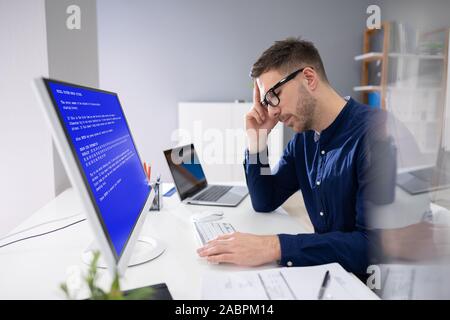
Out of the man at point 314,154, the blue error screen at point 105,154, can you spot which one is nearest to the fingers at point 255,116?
the man at point 314,154

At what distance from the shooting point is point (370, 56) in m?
3.37

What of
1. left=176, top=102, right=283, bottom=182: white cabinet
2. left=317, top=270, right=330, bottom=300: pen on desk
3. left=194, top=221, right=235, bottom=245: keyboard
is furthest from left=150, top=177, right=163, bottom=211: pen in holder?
left=176, top=102, right=283, bottom=182: white cabinet

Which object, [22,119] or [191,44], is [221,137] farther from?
[22,119]

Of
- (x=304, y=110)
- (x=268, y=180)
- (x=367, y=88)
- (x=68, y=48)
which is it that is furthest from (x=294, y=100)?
(x=367, y=88)

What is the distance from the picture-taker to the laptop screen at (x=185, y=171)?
141 cm

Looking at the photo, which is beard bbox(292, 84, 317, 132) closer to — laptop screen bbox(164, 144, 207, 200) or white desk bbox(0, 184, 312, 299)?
white desk bbox(0, 184, 312, 299)

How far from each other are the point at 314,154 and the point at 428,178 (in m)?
0.51

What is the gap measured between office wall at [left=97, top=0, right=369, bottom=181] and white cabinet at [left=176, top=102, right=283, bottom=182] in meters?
0.35

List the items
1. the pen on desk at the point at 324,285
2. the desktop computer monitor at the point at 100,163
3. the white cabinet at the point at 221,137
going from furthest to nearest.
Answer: the white cabinet at the point at 221,137 → the pen on desk at the point at 324,285 → the desktop computer monitor at the point at 100,163

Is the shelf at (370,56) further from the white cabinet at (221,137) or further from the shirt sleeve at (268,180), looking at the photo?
the shirt sleeve at (268,180)

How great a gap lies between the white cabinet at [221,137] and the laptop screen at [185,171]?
5.36ft

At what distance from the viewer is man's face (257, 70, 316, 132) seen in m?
1.20
